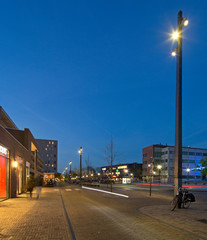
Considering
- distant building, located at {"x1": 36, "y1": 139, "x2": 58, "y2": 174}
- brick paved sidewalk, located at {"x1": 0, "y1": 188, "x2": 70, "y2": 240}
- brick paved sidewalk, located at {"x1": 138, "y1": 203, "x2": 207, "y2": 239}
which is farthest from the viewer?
distant building, located at {"x1": 36, "y1": 139, "x2": 58, "y2": 174}

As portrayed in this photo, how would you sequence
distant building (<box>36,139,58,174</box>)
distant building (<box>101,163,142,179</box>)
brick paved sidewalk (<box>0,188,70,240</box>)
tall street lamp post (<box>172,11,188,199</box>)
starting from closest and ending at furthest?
brick paved sidewalk (<box>0,188,70,240</box>) → tall street lamp post (<box>172,11,188,199</box>) → distant building (<box>101,163,142,179</box>) → distant building (<box>36,139,58,174</box>)

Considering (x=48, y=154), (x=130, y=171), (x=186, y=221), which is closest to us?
(x=186, y=221)

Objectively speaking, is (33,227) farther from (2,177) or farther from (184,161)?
(184,161)

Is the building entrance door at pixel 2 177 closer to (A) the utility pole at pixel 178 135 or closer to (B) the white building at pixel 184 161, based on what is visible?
(A) the utility pole at pixel 178 135

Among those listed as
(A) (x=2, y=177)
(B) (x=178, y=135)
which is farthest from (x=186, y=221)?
(A) (x=2, y=177)

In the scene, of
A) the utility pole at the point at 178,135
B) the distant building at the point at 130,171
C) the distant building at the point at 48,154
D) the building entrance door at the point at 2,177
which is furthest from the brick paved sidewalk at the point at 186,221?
the distant building at the point at 48,154

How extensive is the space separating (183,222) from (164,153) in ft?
288

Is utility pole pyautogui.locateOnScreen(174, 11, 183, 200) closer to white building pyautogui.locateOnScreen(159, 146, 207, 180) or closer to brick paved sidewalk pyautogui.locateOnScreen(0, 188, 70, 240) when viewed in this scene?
brick paved sidewalk pyautogui.locateOnScreen(0, 188, 70, 240)

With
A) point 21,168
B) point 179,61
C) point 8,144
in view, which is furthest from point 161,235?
point 21,168

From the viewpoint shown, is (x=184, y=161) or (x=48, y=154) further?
(x=48, y=154)

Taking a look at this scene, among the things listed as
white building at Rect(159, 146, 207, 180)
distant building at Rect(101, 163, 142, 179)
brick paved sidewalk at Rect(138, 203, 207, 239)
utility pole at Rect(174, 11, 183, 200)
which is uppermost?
utility pole at Rect(174, 11, 183, 200)

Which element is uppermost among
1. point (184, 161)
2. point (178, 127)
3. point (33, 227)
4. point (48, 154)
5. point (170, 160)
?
point (178, 127)

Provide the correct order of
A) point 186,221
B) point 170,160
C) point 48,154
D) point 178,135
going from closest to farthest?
1. point 186,221
2. point 178,135
3. point 170,160
4. point 48,154

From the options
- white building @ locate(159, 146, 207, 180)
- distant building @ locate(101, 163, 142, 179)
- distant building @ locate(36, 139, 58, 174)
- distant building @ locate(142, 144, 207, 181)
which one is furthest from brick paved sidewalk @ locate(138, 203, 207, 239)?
distant building @ locate(36, 139, 58, 174)
